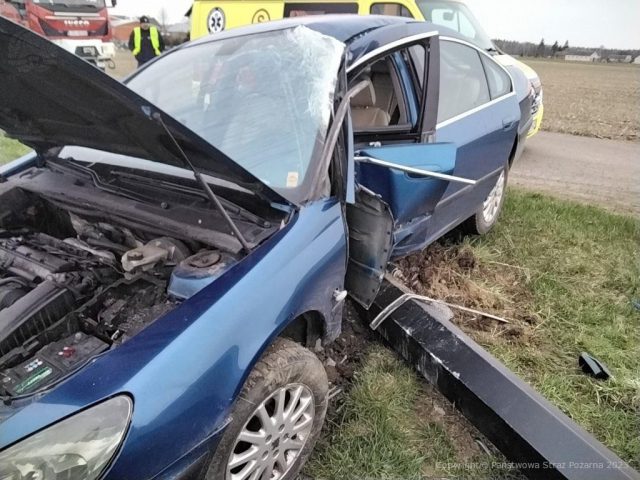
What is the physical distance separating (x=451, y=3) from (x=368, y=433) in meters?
6.22

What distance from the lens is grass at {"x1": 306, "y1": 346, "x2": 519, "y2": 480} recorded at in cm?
203

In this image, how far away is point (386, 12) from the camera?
6305mm

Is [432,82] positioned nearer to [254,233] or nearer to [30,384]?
[254,233]

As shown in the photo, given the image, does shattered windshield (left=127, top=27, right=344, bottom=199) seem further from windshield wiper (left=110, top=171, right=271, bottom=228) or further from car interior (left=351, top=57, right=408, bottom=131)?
car interior (left=351, top=57, right=408, bottom=131)

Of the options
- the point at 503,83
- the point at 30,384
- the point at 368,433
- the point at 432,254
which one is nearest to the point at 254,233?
the point at 30,384

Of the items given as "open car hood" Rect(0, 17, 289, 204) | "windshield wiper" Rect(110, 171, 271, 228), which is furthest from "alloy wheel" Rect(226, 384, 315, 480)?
"open car hood" Rect(0, 17, 289, 204)

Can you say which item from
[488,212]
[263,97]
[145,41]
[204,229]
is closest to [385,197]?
[263,97]

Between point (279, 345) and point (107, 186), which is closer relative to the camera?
point (279, 345)

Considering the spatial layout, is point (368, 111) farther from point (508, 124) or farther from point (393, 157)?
point (508, 124)

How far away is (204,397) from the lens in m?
1.41

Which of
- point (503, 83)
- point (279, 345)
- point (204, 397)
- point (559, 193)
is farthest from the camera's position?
point (559, 193)

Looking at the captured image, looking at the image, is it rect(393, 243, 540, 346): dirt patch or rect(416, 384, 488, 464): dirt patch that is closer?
rect(416, 384, 488, 464): dirt patch

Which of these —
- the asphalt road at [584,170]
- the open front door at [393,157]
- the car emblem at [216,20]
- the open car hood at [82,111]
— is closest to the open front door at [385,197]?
the open front door at [393,157]

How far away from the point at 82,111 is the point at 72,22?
38.9 feet
